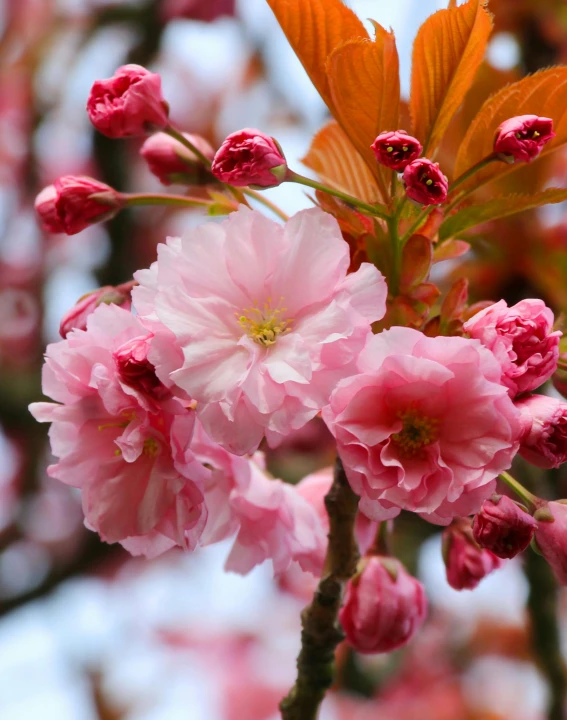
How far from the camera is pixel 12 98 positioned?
4078mm

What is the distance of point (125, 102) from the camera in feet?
3.02

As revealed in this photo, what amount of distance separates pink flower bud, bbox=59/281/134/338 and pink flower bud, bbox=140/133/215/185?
187mm

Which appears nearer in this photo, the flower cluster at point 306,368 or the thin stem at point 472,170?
the flower cluster at point 306,368

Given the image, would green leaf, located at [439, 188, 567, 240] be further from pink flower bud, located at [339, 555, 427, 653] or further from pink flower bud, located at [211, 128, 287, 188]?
pink flower bud, located at [339, 555, 427, 653]

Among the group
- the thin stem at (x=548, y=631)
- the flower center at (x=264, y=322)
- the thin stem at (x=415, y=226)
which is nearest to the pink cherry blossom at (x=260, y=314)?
the flower center at (x=264, y=322)

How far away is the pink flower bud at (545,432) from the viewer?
708mm

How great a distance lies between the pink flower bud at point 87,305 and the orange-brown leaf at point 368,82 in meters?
0.29

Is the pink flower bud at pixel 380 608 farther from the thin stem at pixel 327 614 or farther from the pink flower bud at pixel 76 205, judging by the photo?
the pink flower bud at pixel 76 205

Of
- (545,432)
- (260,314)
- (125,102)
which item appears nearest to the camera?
(545,432)

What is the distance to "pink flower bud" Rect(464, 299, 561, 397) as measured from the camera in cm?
72

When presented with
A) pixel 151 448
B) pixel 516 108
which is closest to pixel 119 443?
pixel 151 448

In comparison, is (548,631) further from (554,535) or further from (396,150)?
(396,150)

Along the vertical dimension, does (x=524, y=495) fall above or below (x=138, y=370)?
below

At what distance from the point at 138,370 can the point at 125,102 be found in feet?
1.12
